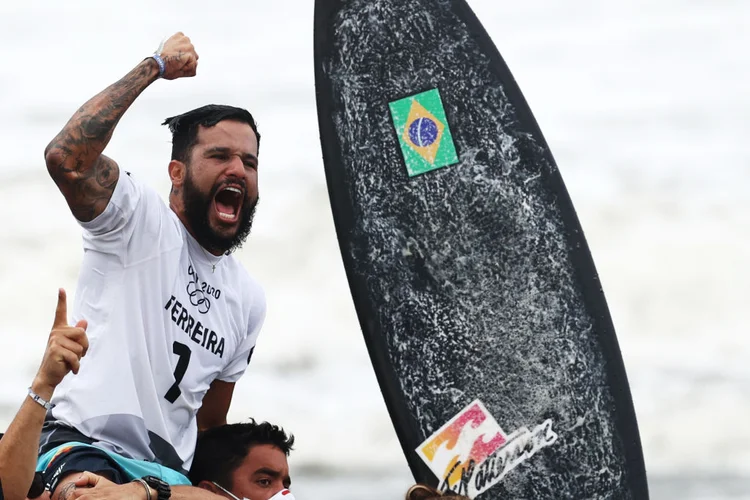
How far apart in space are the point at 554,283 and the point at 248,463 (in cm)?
151

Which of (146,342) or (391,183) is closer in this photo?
(146,342)

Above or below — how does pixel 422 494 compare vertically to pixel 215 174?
below

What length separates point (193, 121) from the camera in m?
4.21

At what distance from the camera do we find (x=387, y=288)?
4691 mm

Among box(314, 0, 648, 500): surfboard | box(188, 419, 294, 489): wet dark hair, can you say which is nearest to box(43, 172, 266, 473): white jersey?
box(188, 419, 294, 489): wet dark hair

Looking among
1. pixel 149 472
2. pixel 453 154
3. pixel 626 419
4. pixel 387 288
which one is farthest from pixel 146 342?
pixel 626 419

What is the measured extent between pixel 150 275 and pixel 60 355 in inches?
26.8

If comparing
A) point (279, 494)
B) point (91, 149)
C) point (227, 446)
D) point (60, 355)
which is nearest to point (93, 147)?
point (91, 149)

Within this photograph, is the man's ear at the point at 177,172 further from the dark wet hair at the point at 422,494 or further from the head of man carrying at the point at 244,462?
the dark wet hair at the point at 422,494

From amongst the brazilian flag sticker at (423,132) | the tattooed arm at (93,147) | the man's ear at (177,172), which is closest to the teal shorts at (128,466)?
the tattooed arm at (93,147)

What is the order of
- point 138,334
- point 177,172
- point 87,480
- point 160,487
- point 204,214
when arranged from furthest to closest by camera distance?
point 177,172 < point 204,214 < point 138,334 < point 160,487 < point 87,480

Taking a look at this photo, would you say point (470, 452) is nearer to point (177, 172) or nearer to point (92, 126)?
point (177, 172)

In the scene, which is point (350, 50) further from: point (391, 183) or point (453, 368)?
point (453, 368)

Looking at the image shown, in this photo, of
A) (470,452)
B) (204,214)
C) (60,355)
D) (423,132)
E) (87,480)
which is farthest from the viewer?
(423,132)
